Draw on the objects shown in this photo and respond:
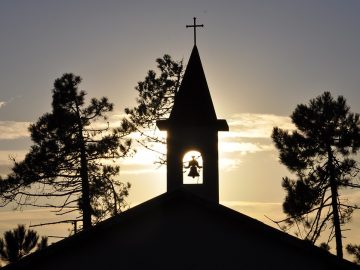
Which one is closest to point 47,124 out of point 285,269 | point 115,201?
point 115,201

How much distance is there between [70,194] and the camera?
1133 inches

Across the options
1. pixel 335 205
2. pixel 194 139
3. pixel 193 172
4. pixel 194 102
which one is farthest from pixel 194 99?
pixel 335 205

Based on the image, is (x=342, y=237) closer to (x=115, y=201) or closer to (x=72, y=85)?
(x=115, y=201)

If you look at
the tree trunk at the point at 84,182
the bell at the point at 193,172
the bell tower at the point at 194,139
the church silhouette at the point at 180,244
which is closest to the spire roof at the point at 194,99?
the bell tower at the point at 194,139

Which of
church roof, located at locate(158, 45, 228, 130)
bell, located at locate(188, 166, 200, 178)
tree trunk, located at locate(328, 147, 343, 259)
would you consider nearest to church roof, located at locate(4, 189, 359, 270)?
bell, located at locate(188, 166, 200, 178)

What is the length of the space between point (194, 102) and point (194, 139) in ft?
4.24

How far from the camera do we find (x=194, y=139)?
18.4 meters

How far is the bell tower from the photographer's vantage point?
17.9m

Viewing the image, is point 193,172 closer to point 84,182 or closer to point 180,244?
point 180,244

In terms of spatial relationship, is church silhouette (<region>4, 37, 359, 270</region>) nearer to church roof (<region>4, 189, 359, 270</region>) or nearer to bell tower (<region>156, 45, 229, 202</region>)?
church roof (<region>4, 189, 359, 270</region>)

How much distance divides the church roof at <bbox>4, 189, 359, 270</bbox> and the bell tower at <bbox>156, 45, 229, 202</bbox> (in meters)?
2.40

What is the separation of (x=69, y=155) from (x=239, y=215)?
1499cm

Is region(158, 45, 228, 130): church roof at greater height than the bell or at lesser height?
greater

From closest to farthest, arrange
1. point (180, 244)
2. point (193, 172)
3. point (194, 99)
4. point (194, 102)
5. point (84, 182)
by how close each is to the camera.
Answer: point (180, 244) → point (193, 172) → point (194, 102) → point (194, 99) → point (84, 182)
